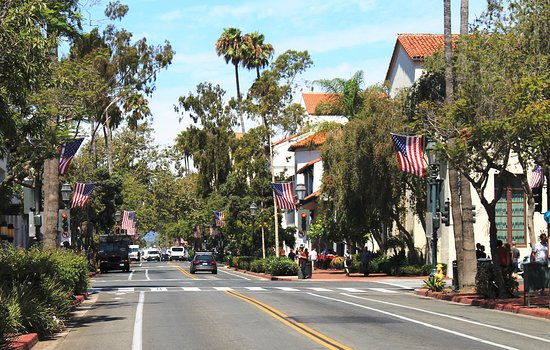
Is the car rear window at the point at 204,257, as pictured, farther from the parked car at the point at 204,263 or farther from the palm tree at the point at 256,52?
the palm tree at the point at 256,52

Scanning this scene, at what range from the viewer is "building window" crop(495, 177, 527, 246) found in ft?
142

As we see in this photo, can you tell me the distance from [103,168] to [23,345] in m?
54.1

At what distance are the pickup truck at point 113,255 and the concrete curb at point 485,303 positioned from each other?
1392 inches

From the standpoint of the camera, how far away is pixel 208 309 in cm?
2297

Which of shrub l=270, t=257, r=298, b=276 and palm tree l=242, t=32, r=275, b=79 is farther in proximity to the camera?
palm tree l=242, t=32, r=275, b=79

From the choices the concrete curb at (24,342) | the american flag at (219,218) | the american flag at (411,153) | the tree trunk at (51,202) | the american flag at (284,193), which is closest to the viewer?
the concrete curb at (24,342)

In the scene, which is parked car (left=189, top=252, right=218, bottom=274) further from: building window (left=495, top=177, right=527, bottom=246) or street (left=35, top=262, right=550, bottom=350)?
street (left=35, top=262, right=550, bottom=350)

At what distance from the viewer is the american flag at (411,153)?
31188 millimetres

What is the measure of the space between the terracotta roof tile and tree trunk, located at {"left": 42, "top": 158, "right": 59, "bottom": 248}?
25840 mm

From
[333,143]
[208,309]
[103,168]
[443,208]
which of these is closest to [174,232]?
→ [103,168]

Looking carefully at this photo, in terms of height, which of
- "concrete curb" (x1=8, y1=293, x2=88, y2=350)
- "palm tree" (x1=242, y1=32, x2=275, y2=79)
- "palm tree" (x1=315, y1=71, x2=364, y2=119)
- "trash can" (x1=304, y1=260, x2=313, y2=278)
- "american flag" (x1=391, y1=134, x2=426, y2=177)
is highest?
"palm tree" (x1=242, y1=32, x2=275, y2=79)

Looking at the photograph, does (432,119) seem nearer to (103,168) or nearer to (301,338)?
(301,338)

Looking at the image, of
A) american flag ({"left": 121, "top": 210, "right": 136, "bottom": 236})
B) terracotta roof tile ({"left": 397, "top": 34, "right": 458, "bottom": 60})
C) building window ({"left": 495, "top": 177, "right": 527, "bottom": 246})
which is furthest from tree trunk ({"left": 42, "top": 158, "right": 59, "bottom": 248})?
american flag ({"left": 121, "top": 210, "right": 136, "bottom": 236})

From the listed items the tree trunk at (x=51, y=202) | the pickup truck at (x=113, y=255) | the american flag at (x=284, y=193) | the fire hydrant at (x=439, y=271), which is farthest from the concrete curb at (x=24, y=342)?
the pickup truck at (x=113, y=255)
